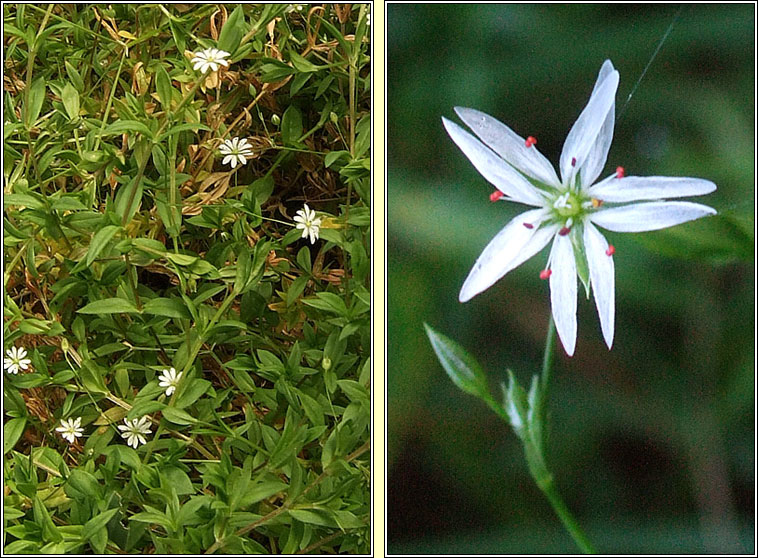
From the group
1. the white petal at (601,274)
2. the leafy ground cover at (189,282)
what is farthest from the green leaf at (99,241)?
the white petal at (601,274)

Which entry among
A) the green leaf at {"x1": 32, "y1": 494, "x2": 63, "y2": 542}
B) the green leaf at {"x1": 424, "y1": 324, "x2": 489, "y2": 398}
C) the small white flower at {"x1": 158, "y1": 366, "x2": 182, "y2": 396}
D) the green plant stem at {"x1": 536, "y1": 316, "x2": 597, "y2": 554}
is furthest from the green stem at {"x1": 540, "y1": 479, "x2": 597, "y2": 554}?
the green leaf at {"x1": 32, "y1": 494, "x2": 63, "y2": 542}

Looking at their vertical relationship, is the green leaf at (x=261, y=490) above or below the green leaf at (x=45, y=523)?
above

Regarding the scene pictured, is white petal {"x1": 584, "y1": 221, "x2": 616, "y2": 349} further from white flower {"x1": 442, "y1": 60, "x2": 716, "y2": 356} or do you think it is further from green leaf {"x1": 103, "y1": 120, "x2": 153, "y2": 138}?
green leaf {"x1": 103, "y1": 120, "x2": 153, "y2": 138}

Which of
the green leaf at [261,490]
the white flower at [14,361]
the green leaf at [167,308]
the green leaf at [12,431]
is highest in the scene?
the green leaf at [167,308]

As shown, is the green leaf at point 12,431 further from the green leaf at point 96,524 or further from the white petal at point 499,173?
the white petal at point 499,173

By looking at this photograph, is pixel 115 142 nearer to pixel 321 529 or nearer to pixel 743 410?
pixel 321 529

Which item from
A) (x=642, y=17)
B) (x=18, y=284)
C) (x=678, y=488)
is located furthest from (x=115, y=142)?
(x=678, y=488)
